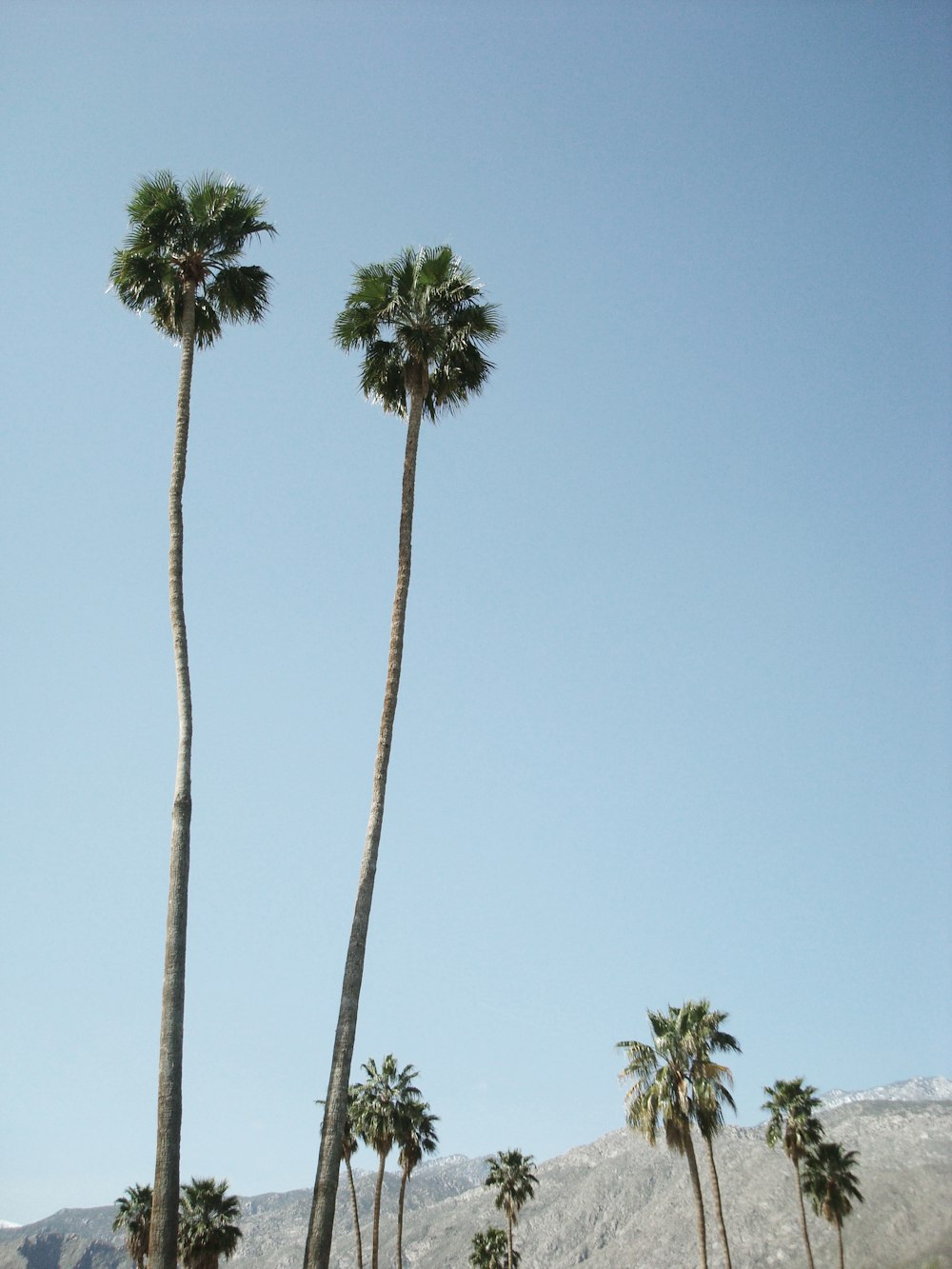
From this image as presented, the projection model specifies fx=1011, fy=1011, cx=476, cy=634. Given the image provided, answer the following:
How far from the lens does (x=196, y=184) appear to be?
2130 cm

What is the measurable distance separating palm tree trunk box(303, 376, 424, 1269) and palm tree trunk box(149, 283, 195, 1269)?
588mm

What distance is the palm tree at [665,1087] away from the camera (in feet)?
104

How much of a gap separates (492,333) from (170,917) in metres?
13.4

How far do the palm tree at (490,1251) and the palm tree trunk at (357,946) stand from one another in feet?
Result: 188

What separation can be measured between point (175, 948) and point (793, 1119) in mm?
43262

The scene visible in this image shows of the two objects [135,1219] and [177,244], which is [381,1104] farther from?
[177,244]

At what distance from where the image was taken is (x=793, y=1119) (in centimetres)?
4912

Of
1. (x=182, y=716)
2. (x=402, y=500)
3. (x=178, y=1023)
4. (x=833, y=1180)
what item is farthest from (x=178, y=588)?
(x=833, y=1180)

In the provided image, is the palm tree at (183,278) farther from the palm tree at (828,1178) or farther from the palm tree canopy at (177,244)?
the palm tree at (828,1178)

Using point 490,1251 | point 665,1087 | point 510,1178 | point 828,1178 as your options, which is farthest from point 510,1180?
point 665,1087

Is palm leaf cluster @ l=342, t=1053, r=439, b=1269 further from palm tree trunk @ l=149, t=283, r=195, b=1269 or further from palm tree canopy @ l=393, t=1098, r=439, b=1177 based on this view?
palm tree trunk @ l=149, t=283, r=195, b=1269

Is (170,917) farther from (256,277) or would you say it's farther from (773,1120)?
(773,1120)

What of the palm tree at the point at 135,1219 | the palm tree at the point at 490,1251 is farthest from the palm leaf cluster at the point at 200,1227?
the palm tree at the point at 490,1251

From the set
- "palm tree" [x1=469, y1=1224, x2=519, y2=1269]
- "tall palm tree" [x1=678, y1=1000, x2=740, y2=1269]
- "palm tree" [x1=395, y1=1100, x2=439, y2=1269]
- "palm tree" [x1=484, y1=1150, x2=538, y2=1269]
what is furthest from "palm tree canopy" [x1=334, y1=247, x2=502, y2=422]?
"palm tree" [x1=469, y1=1224, x2=519, y2=1269]
